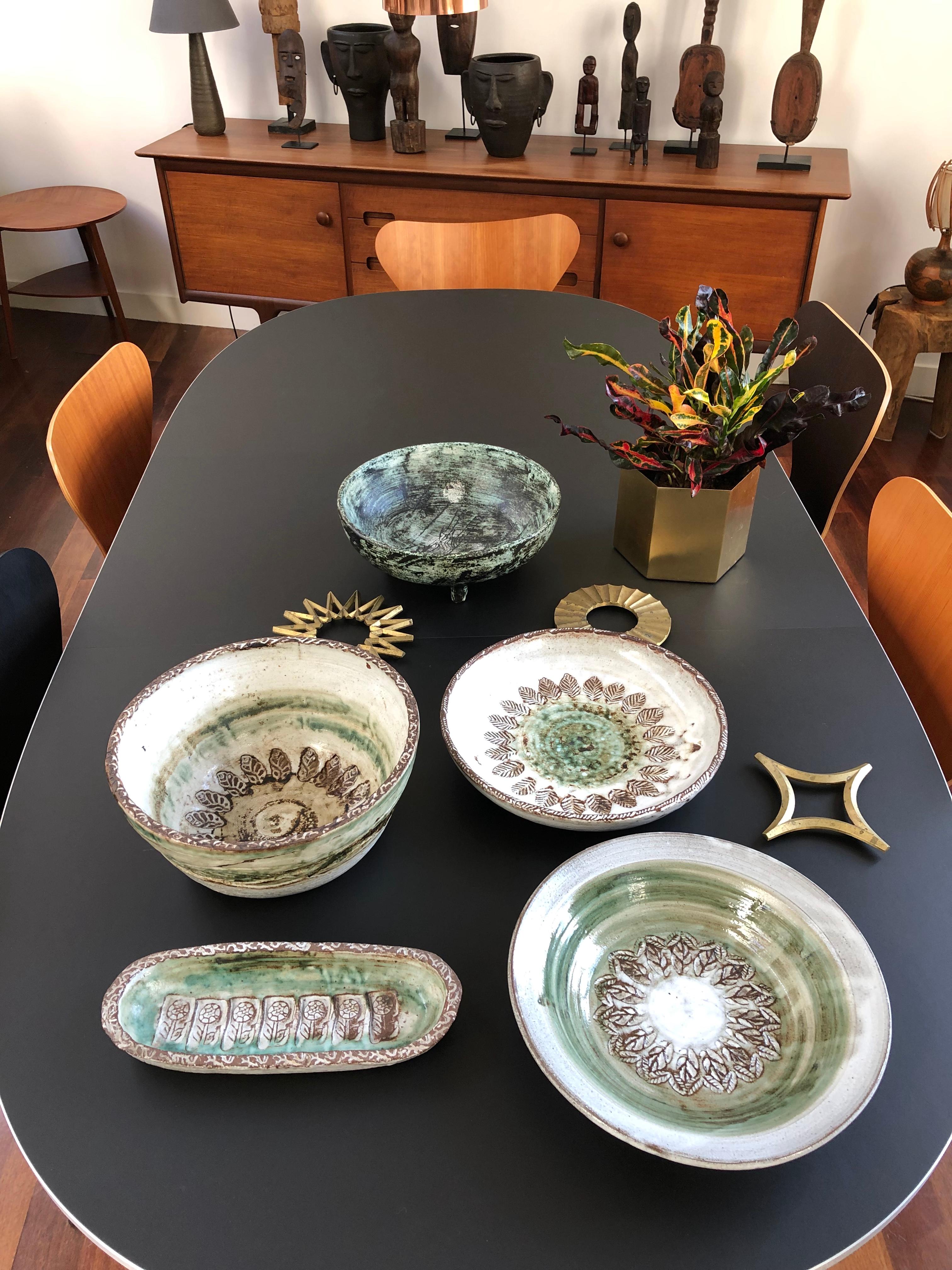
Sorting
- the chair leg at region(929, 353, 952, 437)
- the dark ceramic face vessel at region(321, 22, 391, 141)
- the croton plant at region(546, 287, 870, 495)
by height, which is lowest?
the chair leg at region(929, 353, 952, 437)

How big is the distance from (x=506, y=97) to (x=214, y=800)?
90.9 inches

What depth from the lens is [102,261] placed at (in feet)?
10.2

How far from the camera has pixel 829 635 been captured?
3.41 ft

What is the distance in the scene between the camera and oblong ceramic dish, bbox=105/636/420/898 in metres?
0.78

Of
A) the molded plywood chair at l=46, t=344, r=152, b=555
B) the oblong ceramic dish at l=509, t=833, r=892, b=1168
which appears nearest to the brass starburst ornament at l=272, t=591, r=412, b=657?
the oblong ceramic dish at l=509, t=833, r=892, b=1168

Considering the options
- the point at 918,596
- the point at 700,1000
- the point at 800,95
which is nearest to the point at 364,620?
the point at 700,1000

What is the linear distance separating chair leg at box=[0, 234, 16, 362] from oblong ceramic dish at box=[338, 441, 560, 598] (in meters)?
2.38

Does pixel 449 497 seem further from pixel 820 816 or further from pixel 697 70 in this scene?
pixel 697 70

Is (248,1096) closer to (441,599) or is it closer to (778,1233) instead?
(778,1233)

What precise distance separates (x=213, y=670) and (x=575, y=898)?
1.28 feet

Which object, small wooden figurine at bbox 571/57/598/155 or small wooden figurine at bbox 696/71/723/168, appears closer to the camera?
small wooden figurine at bbox 696/71/723/168

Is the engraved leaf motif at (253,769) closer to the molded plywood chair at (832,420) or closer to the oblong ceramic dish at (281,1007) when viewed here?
the oblong ceramic dish at (281,1007)

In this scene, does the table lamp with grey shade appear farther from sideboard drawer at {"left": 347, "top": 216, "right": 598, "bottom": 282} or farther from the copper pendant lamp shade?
the copper pendant lamp shade

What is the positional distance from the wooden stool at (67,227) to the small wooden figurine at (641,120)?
1658mm
